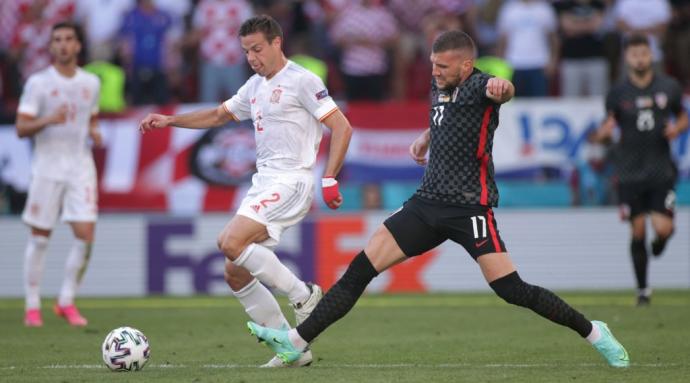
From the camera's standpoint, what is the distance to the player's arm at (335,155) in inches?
336

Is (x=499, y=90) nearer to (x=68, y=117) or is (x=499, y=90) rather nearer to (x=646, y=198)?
(x=68, y=117)

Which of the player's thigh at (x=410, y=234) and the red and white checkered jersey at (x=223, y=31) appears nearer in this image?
the player's thigh at (x=410, y=234)

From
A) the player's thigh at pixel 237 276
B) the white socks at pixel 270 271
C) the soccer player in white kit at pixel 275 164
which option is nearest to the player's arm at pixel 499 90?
the soccer player in white kit at pixel 275 164

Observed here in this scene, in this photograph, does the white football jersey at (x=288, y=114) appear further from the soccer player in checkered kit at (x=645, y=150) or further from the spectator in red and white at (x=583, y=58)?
A: the spectator in red and white at (x=583, y=58)

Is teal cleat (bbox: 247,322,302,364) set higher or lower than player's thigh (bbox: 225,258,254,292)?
lower

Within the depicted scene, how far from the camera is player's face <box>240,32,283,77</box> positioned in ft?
29.8

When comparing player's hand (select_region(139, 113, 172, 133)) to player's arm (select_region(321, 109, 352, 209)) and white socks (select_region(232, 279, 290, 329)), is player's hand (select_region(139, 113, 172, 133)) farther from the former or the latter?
white socks (select_region(232, 279, 290, 329))

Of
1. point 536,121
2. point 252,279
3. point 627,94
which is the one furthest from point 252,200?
point 536,121

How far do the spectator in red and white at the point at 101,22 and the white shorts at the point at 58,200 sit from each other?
24.3 feet

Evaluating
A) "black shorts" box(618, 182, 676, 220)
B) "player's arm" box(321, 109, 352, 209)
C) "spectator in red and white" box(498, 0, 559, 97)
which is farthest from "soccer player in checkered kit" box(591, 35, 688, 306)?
"player's arm" box(321, 109, 352, 209)

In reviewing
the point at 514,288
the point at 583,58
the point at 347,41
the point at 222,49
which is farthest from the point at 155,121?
the point at 583,58

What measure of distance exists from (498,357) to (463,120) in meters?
1.99

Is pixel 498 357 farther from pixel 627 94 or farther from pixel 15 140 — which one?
pixel 15 140

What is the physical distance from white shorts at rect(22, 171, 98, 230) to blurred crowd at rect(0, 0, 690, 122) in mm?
5982
